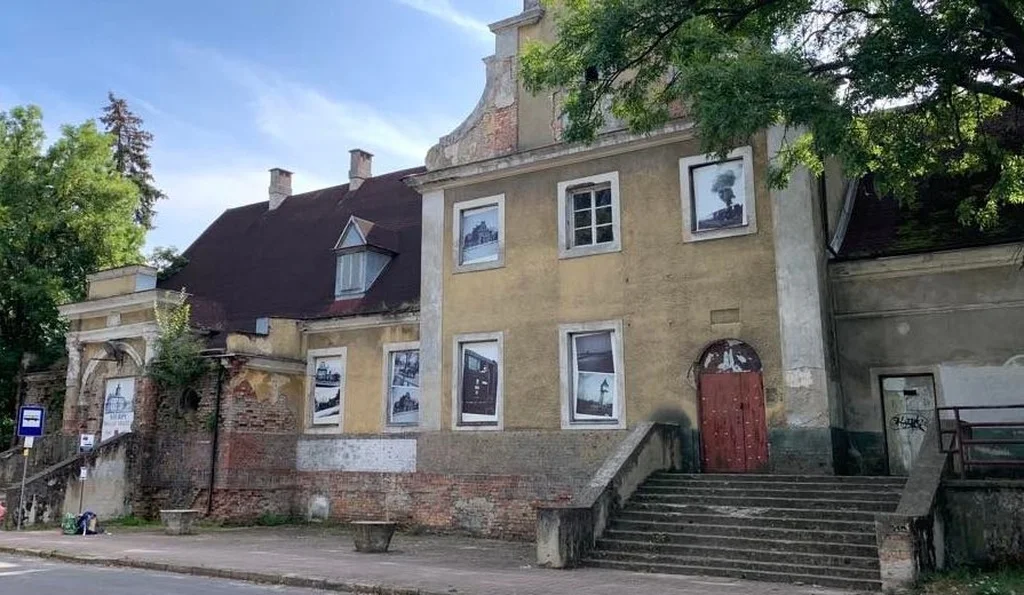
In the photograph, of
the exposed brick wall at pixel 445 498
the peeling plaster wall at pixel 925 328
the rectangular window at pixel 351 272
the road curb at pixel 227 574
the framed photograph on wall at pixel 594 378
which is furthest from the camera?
the rectangular window at pixel 351 272

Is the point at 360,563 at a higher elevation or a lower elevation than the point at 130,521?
lower

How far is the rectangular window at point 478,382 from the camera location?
1833 cm

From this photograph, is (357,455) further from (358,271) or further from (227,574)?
(227,574)

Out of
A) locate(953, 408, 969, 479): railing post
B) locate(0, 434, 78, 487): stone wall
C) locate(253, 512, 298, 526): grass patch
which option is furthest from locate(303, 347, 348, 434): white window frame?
locate(953, 408, 969, 479): railing post

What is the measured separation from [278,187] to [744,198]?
62.4ft

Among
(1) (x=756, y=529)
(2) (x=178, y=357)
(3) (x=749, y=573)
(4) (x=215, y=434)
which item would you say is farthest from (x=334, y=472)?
(3) (x=749, y=573)

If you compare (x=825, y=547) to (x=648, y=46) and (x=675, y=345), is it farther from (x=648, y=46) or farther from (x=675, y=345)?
(x=648, y=46)

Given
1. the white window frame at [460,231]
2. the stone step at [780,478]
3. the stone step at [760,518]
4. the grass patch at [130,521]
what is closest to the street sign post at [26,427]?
the grass patch at [130,521]

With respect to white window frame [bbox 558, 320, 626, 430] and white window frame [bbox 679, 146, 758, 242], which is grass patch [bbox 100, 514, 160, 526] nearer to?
white window frame [bbox 558, 320, 626, 430]

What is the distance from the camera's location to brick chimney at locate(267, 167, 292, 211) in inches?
1179

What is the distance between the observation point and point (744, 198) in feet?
52.7

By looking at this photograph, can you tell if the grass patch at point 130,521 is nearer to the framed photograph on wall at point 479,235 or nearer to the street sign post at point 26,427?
the street sign post at point 26,427

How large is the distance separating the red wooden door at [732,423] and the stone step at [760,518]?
2004mm

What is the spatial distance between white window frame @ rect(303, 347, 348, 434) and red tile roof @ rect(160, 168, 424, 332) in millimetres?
Answer: 1017
